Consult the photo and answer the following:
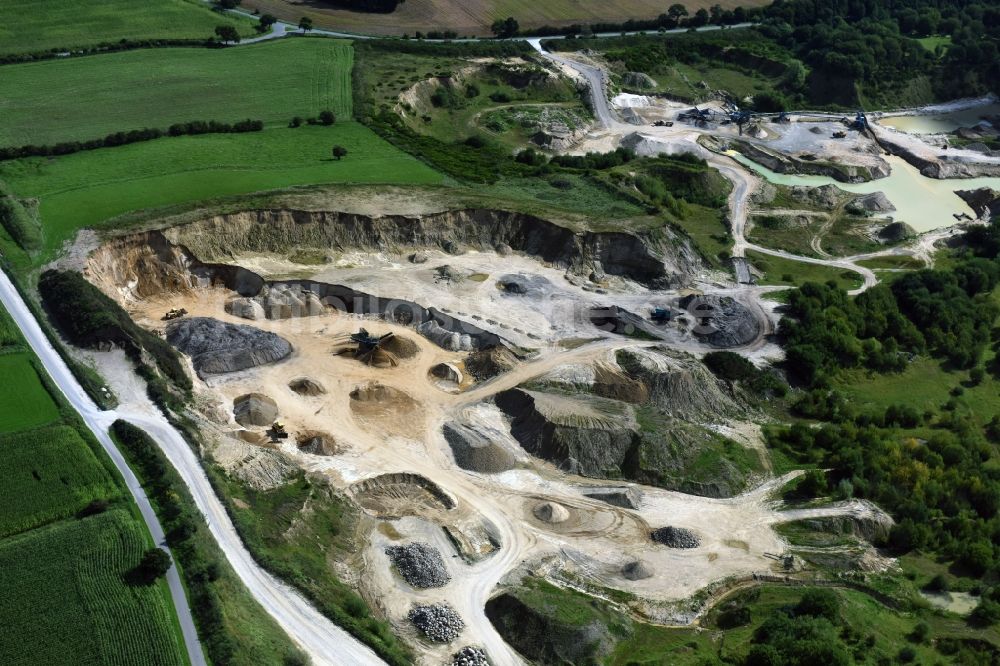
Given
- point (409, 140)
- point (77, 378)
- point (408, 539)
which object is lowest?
point (408, 539)

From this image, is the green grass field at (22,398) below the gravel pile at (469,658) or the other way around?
the other way around

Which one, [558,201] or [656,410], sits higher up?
[558,201]

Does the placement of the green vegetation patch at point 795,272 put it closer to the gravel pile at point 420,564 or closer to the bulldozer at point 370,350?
the bulldozer at point 370,350

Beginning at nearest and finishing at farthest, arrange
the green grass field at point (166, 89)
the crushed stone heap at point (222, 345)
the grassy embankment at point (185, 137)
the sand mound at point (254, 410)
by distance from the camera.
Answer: the sand mound at point (254, 410) → the crushed stone heap at point (222, 345) → the grassy embankment at point (185, 137) → the green grass field at point (166, 89)

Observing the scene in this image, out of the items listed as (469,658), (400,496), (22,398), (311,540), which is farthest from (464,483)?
(22,398)

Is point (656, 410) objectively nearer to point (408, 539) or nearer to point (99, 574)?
point (408, 539)

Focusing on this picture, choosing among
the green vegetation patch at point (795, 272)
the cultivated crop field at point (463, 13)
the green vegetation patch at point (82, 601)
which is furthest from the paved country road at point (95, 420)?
the cultivated crop field at point (463, 13)

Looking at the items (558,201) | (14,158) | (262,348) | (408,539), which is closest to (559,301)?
(558,201)
